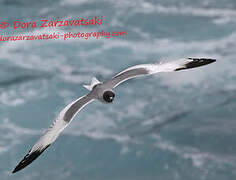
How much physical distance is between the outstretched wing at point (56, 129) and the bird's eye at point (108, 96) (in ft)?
4.29

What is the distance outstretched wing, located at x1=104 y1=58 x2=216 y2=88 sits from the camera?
1688 cm

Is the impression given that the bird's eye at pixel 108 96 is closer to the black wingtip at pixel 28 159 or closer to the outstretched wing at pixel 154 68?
the outstretched wing at pixel 154 68

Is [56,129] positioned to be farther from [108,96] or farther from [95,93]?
[108,96]

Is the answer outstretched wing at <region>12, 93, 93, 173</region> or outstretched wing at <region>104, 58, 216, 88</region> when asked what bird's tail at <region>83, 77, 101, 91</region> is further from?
outstretched wing at <region>104, 58, 216, 88</region>

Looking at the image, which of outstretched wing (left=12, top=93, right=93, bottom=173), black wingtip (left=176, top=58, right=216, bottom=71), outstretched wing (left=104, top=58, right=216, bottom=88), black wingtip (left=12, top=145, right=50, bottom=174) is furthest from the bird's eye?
black wingtip (left=176, top=58, right=216, bottom=71)

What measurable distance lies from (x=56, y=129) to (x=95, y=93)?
224cm

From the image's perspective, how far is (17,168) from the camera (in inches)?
635

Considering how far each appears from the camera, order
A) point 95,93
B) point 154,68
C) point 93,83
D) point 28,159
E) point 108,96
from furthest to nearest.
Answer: point 93,83 < point 154,68 < point 95,93 < point 28,159 < point 108,96

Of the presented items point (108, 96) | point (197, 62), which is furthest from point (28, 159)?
point (197, 62)

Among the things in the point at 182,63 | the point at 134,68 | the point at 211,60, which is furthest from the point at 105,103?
the point at 211,60

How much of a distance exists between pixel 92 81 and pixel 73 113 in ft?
5.88

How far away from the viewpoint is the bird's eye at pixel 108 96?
1593 centimetres

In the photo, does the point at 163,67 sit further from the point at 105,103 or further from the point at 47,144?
the point at 47,144

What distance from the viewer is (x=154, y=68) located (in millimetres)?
17125
